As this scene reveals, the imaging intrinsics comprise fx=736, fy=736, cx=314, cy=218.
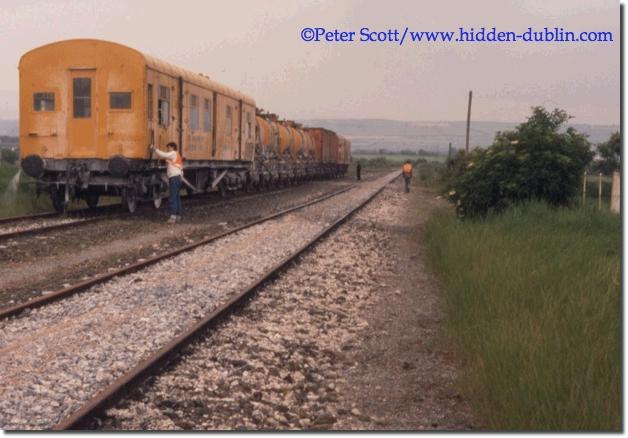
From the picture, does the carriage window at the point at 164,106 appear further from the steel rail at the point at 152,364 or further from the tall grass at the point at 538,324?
the steel rail at the point at 152,364

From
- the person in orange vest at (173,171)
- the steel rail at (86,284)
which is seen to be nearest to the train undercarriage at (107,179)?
the person in orange vest at (173,171)

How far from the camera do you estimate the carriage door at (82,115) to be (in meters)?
15.8

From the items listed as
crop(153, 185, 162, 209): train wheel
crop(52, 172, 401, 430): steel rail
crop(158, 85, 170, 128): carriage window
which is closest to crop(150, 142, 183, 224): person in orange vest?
crop(158, 85, 170, 128): carriage window

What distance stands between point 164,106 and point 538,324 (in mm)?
12234

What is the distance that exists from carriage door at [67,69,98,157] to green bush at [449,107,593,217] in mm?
8101

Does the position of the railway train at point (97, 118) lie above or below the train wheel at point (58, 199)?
above

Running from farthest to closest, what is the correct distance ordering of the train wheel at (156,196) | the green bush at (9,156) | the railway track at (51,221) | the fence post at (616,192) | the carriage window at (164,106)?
the green bush at (9,156), the fence post at (616,192), the train wheel at (156,196), the carriage window at (164,106), the railway track at (51,221)

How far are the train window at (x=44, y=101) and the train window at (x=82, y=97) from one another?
55cm

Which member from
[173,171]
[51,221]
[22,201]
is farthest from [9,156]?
[173,171]

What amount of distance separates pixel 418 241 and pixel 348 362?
29.8 feet

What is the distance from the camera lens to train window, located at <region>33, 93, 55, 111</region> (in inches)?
632

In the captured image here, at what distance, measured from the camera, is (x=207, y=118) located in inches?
775

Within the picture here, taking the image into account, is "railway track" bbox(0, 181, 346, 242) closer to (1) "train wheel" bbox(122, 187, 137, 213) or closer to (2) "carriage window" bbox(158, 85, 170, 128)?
(1) "train wheel" bbox(122, 187, 137, 213)

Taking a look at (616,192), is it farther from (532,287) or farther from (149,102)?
(532,287)
